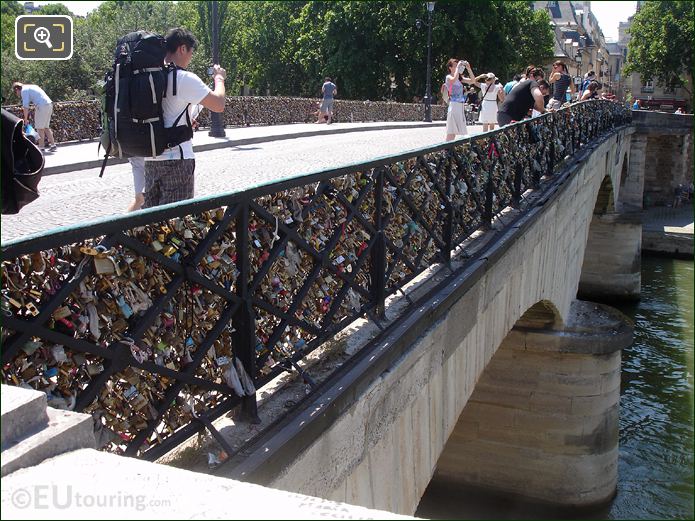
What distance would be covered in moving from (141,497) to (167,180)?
2939 mm

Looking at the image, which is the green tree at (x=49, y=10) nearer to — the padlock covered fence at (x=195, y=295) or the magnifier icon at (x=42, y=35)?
the padlock covered fence at (x=195, y=295)

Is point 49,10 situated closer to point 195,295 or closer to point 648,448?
point 648,448

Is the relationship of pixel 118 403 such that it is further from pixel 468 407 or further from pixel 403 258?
pixel 468 407

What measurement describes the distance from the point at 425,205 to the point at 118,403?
→ 3254mm

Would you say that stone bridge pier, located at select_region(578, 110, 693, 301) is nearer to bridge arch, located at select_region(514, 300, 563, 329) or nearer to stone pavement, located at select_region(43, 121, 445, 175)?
bridge arch, located at select_region(514, 300, 563, 329)

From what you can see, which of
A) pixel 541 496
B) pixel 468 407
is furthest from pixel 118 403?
pixel 541 496

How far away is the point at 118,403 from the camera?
9.04 ft

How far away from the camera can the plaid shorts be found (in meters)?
4.52

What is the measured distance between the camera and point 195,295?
3.05 metres

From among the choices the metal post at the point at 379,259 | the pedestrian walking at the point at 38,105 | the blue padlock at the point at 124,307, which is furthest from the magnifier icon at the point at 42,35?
the pedestrian walking at the point at 38,105

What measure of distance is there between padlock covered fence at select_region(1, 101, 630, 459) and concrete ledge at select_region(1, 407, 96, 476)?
0.29m

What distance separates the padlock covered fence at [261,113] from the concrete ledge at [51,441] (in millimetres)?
10439

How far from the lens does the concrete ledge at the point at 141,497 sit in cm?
176

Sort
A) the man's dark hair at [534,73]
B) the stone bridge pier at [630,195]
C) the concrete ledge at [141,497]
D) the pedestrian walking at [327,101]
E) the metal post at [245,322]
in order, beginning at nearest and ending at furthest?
the concrete ledge at [141,497] → the metal post at [245,322] → the man's dark hair at [534,73] → the pedestrian walking at [327,101] → the stone bridge pier at [630,195]
